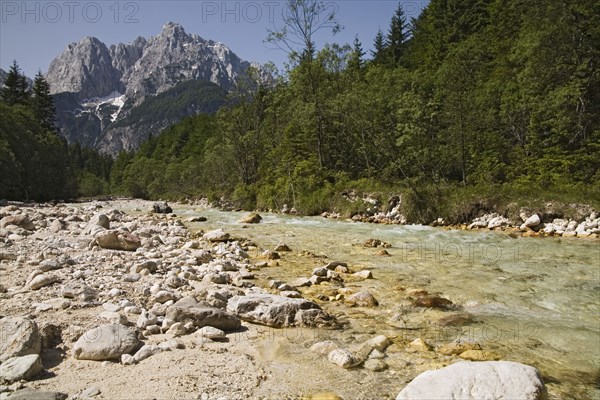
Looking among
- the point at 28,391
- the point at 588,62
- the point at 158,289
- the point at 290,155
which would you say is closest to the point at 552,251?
the point at 158,289

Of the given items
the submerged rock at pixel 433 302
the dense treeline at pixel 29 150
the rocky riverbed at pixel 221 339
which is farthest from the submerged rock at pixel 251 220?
the dense treeline at pixel 29 150

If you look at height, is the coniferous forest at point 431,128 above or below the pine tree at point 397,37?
below

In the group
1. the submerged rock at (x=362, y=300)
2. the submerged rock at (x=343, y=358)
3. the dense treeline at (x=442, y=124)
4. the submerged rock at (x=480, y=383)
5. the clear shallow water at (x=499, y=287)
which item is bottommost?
the clear shallow water at (x=499, y=287)

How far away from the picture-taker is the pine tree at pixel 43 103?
63397mm

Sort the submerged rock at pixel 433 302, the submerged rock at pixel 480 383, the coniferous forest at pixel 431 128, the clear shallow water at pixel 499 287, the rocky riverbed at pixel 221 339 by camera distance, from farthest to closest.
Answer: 1. the coniferous forest at pixel 431 128
2. the submerged rock at pixel 433 302
3. the clear shallow water at pixel 499 287
4. the rocky riverbed at pixel 221 339
5. the submerged rock at pixel 480 383

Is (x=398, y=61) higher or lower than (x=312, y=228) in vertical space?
higher

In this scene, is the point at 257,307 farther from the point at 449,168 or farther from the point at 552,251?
the point at 449,168

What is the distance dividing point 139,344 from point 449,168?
77.7ft

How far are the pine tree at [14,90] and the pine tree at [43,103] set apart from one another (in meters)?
1.55

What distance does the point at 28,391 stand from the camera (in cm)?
305

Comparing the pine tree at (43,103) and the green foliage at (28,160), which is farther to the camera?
the pine tree at (43,103)

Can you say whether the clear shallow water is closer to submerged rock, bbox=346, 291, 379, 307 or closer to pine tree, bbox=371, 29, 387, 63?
submerged rock, bbox=346, 291, 379, 307

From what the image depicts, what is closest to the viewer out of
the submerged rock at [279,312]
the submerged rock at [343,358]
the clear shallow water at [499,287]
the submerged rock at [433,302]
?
the submerged rock at [343,358]

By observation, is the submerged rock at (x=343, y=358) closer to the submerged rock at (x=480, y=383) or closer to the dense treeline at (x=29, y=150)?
the submerged rock at (x=480, y=383)
